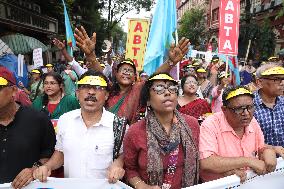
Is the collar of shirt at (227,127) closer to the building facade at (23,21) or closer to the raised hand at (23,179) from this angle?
the raised hand at (23,179)

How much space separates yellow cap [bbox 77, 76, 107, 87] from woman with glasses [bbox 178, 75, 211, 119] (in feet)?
7.75

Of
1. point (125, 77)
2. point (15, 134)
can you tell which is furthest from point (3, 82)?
point (125, 77)

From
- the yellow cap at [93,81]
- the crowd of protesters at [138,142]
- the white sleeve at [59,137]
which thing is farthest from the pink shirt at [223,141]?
the white sleeve at [59,137]

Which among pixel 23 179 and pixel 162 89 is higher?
pixel 162 89

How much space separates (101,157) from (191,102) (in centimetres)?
277

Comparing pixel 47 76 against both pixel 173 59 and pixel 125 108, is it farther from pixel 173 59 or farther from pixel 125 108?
pixel 173 59

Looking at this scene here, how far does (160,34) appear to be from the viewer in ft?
17.9

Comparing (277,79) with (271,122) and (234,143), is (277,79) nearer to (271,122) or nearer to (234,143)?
(271,122)

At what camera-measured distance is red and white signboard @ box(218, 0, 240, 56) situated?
644cm

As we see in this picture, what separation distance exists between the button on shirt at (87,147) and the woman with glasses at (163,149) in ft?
0.56

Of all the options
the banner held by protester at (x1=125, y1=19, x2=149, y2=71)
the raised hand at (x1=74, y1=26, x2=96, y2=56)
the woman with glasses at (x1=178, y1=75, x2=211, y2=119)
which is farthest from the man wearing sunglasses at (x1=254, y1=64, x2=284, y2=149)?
the banner held by protester at (x1=125, y1=19, x2=149, y2=71)

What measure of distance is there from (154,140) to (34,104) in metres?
2.57

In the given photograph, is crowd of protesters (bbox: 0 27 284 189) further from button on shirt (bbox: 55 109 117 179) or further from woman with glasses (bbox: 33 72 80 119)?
woman with glasses (bbox: 33 72 80 119)

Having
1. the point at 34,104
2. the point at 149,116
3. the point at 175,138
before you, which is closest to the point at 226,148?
the point at 175,138
